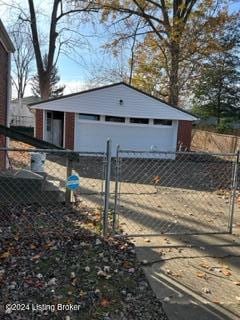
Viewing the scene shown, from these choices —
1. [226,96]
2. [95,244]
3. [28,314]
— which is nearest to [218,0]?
[226,96]

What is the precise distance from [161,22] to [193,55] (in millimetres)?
3240

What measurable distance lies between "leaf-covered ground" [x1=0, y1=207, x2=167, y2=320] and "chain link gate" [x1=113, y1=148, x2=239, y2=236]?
0.74m

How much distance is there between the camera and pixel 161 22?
85.1 ft

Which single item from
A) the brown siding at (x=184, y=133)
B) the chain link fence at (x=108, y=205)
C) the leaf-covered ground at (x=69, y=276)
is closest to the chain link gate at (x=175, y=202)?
the chain link fence at (x=108, y=205)

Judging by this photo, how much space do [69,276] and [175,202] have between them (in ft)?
15.6

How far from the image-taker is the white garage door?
61.2 feet

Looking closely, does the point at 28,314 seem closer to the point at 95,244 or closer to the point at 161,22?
the point at 95,244

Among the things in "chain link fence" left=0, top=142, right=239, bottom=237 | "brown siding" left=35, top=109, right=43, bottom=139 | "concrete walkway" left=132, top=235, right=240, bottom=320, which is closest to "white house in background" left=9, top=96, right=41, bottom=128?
"brown siding" left=35, top=109, right=43, bottom=139

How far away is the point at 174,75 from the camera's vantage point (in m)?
26.3

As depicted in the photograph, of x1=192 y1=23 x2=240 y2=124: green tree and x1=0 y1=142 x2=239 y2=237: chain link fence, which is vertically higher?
x1=192 y1=23 x2=240 y2=124: green tree

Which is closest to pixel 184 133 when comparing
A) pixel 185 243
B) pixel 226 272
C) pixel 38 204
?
pixel 38 204

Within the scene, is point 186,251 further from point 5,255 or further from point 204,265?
point 5,255

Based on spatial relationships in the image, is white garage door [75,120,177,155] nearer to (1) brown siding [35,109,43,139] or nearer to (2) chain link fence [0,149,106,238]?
(1) brown siding [35,109,43,139]

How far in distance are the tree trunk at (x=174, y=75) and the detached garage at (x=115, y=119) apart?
713 cm
